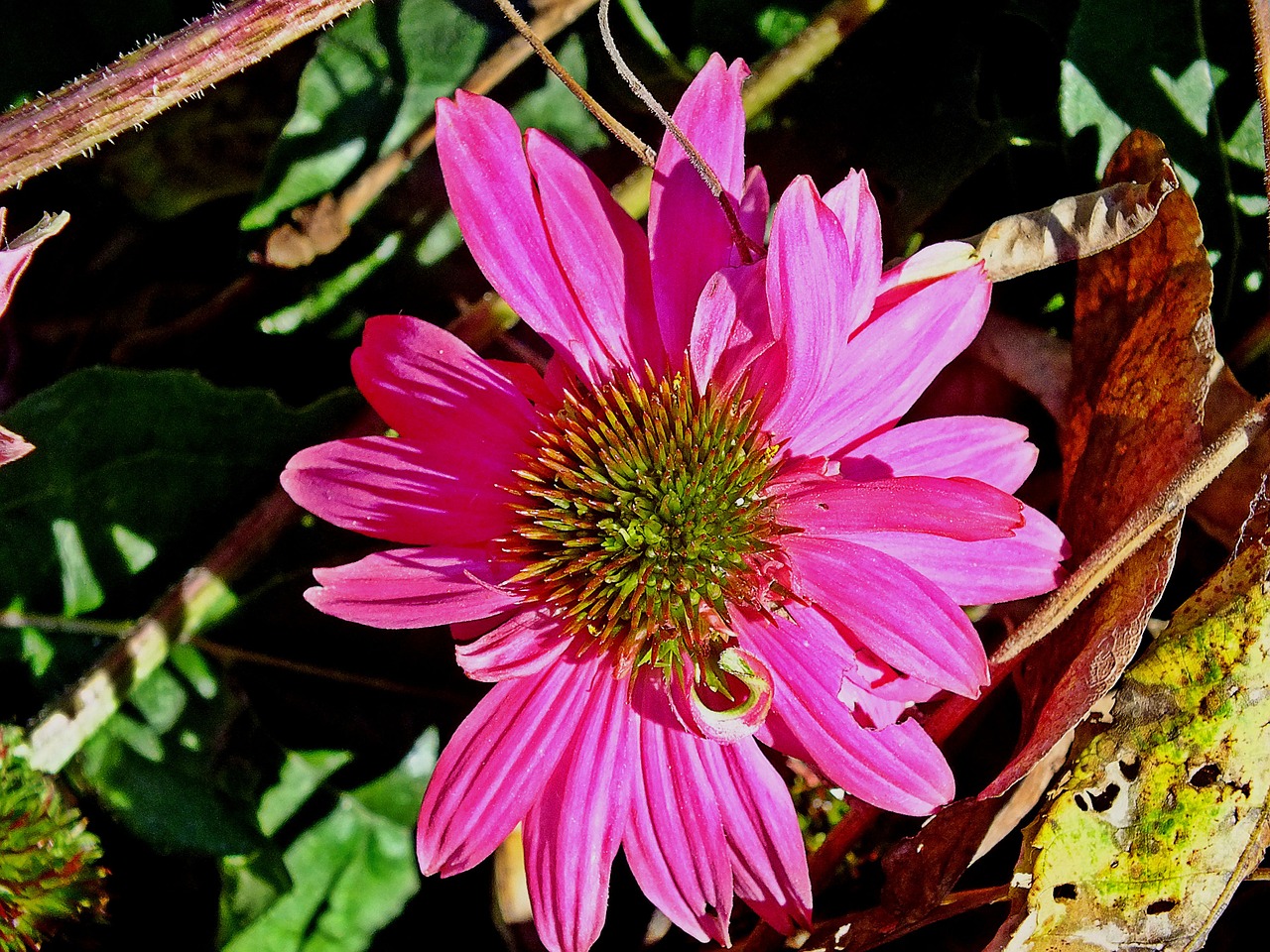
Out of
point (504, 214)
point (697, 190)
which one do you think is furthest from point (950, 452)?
point (504, 214)

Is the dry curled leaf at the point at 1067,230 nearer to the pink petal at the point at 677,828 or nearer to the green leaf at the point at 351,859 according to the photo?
the pink petal at the point at 677,828

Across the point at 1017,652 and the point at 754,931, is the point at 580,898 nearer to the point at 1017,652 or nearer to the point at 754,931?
the point at 754,931

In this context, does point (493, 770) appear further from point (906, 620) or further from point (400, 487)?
point (906, 620)

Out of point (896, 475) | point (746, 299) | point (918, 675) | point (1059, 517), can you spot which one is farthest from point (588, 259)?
point (1059, 517)

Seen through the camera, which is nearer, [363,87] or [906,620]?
[906,620]

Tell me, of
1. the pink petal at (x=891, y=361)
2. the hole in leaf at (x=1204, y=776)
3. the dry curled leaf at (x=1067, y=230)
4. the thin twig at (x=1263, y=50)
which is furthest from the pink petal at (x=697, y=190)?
the hole in leaf at (x=1204, y=776)

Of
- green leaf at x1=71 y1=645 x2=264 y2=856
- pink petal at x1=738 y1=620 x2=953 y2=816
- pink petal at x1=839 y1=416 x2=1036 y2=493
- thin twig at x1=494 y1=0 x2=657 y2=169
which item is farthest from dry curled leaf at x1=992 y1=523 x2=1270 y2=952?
green leaf at x1=71 y1=645 x2=264 y2=856
